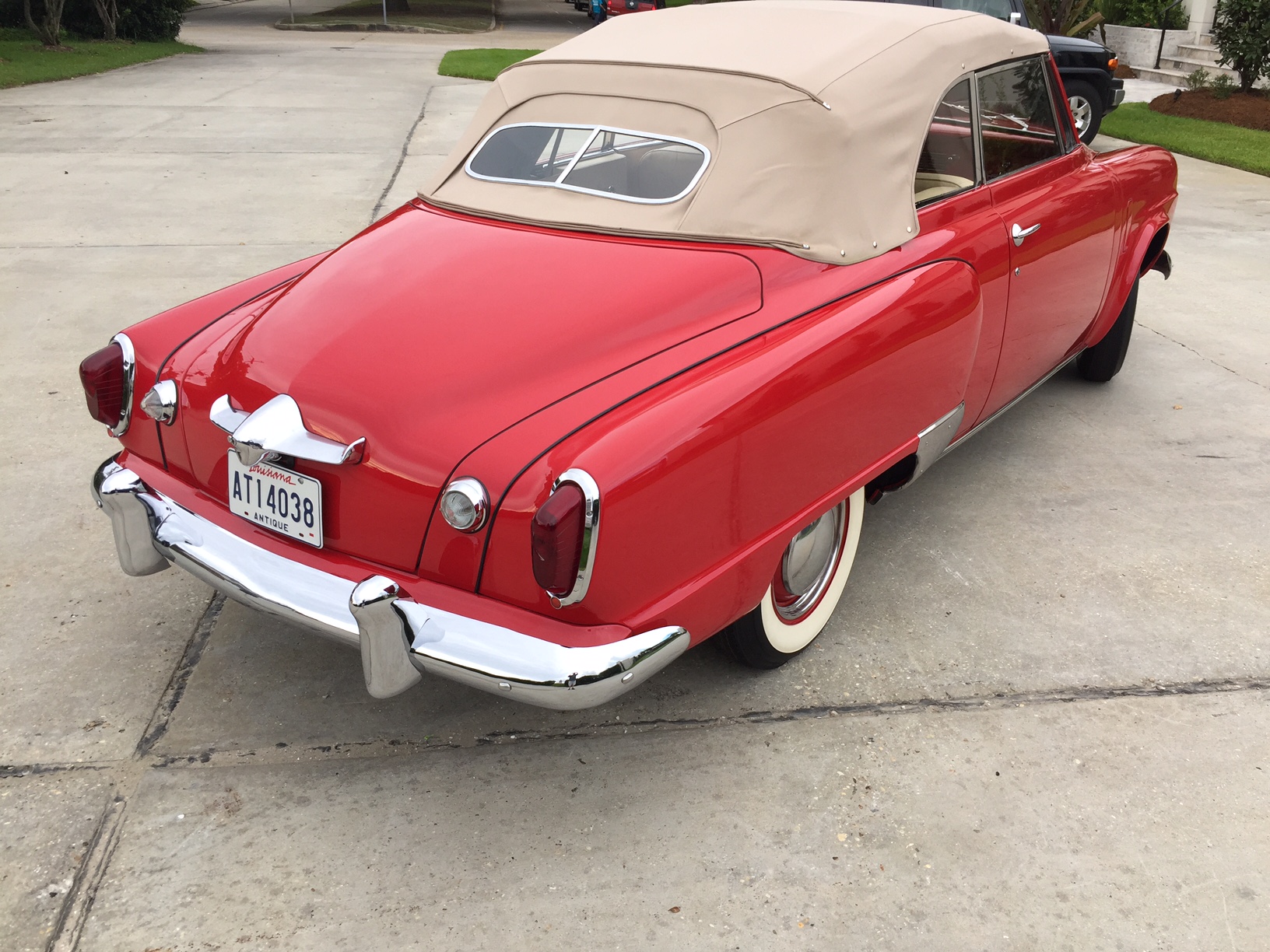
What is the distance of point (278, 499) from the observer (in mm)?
2406

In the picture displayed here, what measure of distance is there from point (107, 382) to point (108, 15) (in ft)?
60.3

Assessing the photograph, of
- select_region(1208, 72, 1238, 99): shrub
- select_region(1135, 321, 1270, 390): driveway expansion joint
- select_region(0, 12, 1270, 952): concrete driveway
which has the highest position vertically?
select_region(1208, 72, 1238, 99): shrub

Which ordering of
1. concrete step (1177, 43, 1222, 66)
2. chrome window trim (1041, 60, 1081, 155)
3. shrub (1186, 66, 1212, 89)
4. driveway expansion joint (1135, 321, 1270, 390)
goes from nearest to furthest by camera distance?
chrome window trim (1041, 60, 1081, 155) < driveway expansion joint (1135, 321, 1270, 390) < shrub (1186, 66, 1212, 89) < concrete step (1177, 43, 1222, 66)

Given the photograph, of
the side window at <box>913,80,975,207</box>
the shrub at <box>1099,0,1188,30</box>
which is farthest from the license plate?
the shrub at <box>1099,0,1188,30</box>

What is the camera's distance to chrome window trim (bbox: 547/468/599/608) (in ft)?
6.63

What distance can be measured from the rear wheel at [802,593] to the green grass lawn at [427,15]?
23099 millimetres

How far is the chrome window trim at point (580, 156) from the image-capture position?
283cm

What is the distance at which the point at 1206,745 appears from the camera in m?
2.65

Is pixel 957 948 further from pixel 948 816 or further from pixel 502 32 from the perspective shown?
pixel 502 32

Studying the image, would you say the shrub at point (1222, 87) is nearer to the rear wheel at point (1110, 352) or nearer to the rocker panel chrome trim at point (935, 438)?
the rear wheel at point (1110, 352)

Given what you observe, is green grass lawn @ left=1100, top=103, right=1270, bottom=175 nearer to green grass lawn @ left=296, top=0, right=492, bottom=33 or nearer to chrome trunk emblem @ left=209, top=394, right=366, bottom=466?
chrome trunk emblem @ left=209, top=394, right=366, bottom=466

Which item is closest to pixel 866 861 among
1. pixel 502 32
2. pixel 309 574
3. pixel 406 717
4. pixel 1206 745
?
pixel 1206 745

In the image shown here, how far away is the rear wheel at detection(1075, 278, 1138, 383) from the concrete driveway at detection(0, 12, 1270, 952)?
1.84ft

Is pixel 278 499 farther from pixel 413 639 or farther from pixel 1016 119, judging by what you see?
pixel 1016 119
